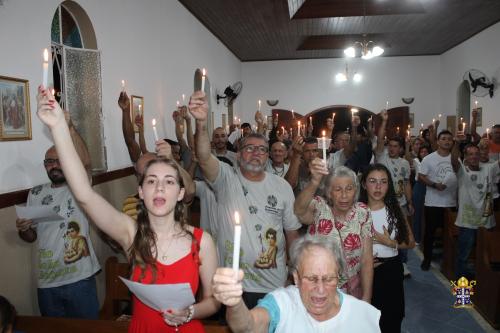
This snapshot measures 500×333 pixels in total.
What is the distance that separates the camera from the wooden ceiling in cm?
805

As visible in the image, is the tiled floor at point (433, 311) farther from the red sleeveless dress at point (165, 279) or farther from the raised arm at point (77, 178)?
the raised arm at point (77, 178)

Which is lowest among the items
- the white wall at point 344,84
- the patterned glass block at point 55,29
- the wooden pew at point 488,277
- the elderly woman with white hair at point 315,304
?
the wooden pew at point 488,277

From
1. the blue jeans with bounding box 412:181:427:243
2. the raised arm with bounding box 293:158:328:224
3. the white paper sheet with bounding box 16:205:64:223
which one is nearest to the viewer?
the raised arm with bounding box 293:158:328:224

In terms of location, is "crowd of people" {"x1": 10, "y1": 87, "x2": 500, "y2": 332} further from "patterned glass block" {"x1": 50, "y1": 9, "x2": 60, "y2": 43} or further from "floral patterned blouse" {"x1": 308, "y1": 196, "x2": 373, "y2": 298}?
"patterned glass block" {"x1": 50, "y1": 9, "x2": 60, "y2": 43}

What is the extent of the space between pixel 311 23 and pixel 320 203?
24.1ft

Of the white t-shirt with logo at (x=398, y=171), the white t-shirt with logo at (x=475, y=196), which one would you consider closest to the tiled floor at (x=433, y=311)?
the white t-shirt with logo at (x=475, y=196)

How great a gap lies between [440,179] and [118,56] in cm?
426

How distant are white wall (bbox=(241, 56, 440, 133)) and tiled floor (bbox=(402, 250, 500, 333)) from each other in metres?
9.30

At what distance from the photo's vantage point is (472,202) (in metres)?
4.86

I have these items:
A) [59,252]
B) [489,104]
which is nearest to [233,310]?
[59,252]

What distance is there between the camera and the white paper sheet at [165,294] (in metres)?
1.56

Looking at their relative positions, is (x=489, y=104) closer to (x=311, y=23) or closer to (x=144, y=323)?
(x=311, y=23)

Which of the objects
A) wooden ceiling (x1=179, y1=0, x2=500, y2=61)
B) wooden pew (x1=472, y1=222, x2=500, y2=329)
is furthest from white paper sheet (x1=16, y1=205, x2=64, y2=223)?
wooden ceiling (x1=179, y1=0, x2=500, y2=61)

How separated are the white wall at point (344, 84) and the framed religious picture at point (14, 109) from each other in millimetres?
11398
